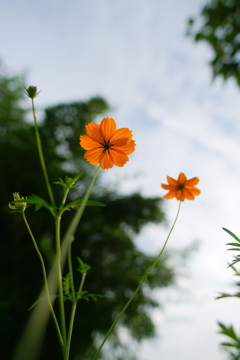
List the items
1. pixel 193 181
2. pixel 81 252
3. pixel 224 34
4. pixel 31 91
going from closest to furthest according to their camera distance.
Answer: pixel 31 91 → pixel 193 181 → pixel 224 34 → pixel 81 252

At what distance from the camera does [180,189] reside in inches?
24.5

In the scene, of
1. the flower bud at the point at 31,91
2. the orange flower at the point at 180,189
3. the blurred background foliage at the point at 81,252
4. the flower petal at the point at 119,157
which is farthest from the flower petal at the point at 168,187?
the blurred background foliage at the point at 81,252

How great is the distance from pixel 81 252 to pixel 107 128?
4647 mm

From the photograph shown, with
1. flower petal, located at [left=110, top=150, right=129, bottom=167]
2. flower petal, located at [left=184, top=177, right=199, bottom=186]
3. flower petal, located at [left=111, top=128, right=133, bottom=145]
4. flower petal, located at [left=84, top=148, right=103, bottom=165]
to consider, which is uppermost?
flower petal, located at [left=184, top=177, right=199, bottom=186]

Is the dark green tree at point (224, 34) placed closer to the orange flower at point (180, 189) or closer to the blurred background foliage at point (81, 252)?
the orange flower at point (180, 189)

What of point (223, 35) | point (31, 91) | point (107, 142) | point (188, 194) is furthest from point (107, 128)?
point (223, 35)

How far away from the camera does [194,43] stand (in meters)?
1.53

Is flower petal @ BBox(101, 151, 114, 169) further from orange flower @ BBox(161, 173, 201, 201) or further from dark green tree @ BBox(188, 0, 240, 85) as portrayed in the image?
dark green tree @ BBox(188, 0, 240, 85)

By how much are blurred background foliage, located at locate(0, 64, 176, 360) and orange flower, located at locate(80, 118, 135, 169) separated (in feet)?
12.9

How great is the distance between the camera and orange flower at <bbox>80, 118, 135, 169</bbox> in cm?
51

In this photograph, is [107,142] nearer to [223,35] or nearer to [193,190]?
[193,190]

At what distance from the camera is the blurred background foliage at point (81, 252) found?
14.0 ft

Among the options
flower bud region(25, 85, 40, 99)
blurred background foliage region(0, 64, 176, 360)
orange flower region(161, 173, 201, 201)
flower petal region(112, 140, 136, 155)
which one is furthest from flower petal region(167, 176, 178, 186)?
blurred background foliage region(0, 64, 176, 360)

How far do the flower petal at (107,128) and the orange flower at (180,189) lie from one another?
7.4 inches
